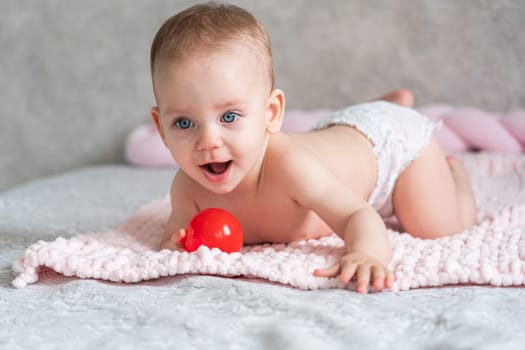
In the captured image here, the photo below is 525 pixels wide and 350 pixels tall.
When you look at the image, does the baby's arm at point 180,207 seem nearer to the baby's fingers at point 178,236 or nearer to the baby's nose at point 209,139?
the baby's fingers at point 178,236

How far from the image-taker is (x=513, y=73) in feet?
7.53

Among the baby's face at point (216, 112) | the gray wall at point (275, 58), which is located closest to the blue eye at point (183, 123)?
the baby's face at point (216, 112)

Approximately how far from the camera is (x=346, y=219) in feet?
3.59

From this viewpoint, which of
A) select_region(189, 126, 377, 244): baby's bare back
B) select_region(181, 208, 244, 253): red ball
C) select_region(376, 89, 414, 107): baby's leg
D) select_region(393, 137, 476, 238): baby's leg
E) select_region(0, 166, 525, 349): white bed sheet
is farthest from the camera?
select_region(376, 89, 414, 107): baby's leg

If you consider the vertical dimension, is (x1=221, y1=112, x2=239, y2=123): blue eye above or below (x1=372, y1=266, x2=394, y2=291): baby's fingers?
above

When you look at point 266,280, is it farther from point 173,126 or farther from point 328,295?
point 173,126

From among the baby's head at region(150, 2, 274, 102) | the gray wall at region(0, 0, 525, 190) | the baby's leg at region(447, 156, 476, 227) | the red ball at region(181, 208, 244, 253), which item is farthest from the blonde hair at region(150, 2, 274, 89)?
the gray wall at region(0, 0, 525, 190)

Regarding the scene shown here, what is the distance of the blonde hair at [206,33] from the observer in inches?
40.3

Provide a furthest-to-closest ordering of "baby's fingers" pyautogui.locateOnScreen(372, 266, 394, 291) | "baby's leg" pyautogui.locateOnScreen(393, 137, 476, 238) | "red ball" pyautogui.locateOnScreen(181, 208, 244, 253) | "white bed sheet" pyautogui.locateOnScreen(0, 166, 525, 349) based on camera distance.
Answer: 1. "baby's leg" pyautogui.locateOnScreen(393, 137, 476, 238)
2. "red ball" pyautogui.locateOnScreen(181, 208, 244, 253)
3. "baby's fingers" pyautogui.locateOnScreen(372, 266, 394, 291)
4. "white bed sheet" pyautogui.locateOnScreen(0, 166, 525, 349)

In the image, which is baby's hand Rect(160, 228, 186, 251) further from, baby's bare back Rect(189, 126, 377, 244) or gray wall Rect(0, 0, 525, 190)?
gray wall Rect(0, 0, 525, 190)

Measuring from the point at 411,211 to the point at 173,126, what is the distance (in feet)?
1.69

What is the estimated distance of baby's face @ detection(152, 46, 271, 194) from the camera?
1.01m

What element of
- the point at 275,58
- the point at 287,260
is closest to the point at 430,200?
the point at 287,260

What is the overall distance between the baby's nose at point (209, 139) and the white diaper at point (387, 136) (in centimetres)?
42
